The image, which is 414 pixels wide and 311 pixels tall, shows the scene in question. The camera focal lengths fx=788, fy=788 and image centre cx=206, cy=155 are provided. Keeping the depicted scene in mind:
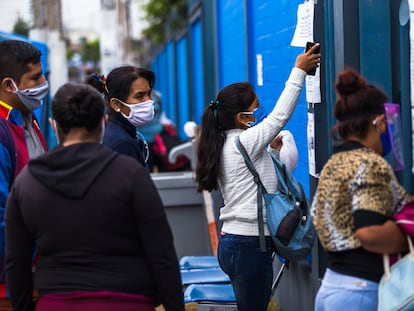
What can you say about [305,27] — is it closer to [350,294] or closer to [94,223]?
[350,294]

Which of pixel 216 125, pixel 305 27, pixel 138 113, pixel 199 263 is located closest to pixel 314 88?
pixel 305 27

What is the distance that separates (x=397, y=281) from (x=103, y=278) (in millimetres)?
1166

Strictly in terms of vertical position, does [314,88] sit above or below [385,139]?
above

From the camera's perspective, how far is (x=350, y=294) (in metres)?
3.21

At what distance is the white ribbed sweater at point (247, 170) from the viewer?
4309 millimetres

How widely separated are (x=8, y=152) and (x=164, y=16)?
20.9 metres

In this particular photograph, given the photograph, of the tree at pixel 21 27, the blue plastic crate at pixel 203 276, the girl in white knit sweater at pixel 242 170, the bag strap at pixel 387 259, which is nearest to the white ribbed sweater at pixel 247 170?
the girl in white knit sweater at pixel 242 170

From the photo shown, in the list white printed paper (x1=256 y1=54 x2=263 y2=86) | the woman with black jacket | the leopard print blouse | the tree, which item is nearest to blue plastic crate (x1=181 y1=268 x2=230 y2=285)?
white printed paper (x1=256 y1=54 x2=263 y2=86)

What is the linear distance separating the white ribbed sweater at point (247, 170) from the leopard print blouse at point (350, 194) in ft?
3.55

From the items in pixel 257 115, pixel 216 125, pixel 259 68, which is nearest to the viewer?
pixel 216 125

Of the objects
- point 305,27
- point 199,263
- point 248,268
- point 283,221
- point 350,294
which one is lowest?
point 199,263

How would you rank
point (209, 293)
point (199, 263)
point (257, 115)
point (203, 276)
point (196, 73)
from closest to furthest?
1. point (257, 115)
2. point (209, 293)
3. point (203, 276)
4. point (199, 263)
5. point (196, 73)

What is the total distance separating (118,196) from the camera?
3139 millimetres

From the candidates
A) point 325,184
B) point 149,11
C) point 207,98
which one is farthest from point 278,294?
point 149,11
